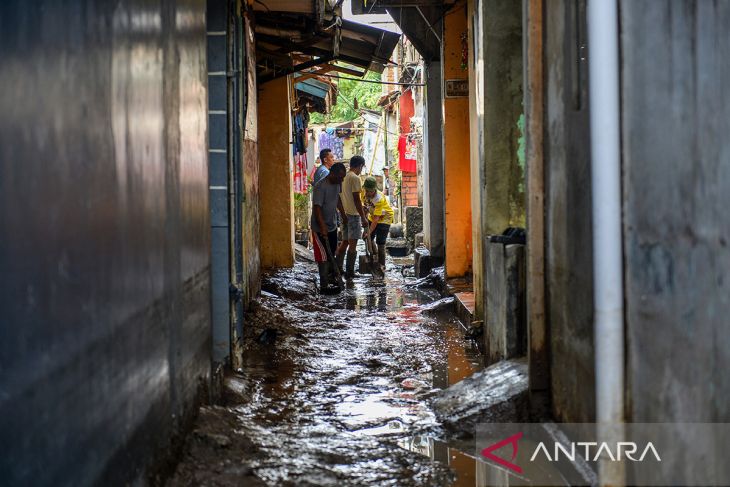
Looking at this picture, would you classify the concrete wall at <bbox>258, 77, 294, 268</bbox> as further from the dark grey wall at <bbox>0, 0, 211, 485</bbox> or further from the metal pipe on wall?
the metal pipe on wall

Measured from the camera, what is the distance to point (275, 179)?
46.4ft

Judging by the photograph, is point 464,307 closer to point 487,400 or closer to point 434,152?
point 487,400

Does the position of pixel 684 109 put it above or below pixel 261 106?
below

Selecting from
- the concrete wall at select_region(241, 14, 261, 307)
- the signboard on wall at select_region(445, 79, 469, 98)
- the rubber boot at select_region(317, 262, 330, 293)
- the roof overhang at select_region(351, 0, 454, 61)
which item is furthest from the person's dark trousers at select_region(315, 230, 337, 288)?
the roof overhang at select_region(351, 0, 454, 61)

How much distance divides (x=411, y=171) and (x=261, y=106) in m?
10.3

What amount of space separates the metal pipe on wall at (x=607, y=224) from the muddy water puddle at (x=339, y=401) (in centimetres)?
119

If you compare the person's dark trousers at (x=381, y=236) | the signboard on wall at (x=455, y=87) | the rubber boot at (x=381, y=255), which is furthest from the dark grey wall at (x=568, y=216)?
the rubber boot at (x=381, y=255)

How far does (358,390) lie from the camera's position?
638 centimetres

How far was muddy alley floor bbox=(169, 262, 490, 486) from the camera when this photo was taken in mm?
4402

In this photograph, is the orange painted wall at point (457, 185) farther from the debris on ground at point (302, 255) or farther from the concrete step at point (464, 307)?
the debris on ground at point (302, 255)

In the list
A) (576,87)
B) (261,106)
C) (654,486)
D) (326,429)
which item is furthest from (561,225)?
(261,106)

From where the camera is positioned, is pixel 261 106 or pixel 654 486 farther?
pixel 261 106

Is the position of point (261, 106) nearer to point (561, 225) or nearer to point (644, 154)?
point (561, 225)

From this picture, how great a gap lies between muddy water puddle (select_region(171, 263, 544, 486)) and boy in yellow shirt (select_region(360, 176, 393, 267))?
166 inches
